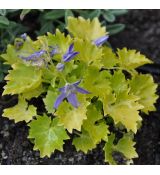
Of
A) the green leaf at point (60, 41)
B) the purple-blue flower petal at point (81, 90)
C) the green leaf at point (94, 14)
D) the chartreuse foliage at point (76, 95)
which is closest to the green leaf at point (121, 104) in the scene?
the chartreuse foliage at point (76, 95)

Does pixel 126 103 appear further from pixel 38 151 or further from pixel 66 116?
pixel 38 151

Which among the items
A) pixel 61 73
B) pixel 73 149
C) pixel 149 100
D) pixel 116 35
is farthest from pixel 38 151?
pixel 116 35

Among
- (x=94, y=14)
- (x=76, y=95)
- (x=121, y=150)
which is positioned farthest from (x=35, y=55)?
(x=94, y=14)

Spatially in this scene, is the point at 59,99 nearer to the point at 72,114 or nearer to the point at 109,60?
the point at 72,114

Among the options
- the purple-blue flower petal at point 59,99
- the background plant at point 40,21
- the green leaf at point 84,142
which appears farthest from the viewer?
the background plant at point 40,21

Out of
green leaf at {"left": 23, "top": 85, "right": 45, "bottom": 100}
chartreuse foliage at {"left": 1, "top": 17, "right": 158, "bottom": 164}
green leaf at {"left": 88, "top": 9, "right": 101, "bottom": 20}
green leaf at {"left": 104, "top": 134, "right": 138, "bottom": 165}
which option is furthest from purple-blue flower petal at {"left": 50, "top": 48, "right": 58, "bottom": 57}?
green leaf at {"left": 88, "top": 9, "right": 101, "bottom": 20}

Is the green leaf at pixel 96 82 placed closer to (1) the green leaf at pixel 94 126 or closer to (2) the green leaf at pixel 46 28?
(1) the green leaf at pixel 94 126

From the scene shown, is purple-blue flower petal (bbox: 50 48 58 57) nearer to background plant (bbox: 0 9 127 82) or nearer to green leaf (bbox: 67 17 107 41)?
green leaf (bbox: 67 17 107 41)
